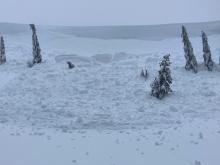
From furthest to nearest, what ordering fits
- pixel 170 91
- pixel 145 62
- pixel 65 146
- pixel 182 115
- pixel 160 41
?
1. pixel 160 41
2. pixel 145 62
3. pixel 170 91
4. pixel 182 115
5. pixel 65 146

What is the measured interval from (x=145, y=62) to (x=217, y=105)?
13342 millimetres

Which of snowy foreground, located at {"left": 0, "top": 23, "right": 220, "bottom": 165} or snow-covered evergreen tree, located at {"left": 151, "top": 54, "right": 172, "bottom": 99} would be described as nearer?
snowy foreground, located at {"left": 0, "top": 23, "right": 220, "bottom": 165}

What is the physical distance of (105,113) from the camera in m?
29.6

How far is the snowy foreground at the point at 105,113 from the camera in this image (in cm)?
2334

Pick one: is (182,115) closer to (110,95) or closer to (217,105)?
(217,105)

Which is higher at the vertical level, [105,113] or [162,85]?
[162,85]

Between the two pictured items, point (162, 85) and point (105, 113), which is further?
point (162, 85)

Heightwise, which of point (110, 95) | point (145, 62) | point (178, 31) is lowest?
point (110, 95)

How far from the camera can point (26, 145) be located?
964 inches

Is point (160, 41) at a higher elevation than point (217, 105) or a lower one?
higher

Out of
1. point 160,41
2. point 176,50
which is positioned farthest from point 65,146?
point 160,41

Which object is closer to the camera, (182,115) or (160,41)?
(182,115)

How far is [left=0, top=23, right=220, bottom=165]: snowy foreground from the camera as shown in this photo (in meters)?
23.3

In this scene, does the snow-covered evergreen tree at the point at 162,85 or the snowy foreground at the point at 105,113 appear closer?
the snowy foreground at the point at 105,113
